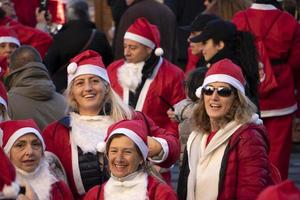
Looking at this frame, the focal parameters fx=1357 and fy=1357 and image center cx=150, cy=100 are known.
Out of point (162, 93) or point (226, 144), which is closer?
point (226, 144)

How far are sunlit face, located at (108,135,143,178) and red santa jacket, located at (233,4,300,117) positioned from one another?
4.49m

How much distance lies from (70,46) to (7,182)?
25.1 ft

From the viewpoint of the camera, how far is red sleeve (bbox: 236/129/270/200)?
783 centimetres

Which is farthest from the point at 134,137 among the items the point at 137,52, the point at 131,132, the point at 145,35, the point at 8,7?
the point at 8,7

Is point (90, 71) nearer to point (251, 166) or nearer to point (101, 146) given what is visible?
point (101, 146)

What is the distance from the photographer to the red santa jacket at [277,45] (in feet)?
40.0

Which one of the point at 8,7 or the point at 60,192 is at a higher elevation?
the point at 60,192

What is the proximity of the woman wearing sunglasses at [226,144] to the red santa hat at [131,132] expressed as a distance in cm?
42

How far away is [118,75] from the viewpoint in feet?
37.4

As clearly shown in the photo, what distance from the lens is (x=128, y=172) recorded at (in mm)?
7684

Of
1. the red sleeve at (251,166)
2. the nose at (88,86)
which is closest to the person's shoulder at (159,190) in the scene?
the red sleeve at (251,166)

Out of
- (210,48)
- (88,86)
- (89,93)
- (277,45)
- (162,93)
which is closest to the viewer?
(89,93)

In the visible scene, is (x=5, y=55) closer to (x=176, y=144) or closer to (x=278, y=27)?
(x=278, y=27)

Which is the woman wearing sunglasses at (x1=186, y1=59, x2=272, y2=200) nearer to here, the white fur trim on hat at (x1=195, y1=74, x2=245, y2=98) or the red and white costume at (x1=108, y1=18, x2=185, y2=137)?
the white fur trim on hat at (x1=195, y1=74, x2=245, y2=98)
